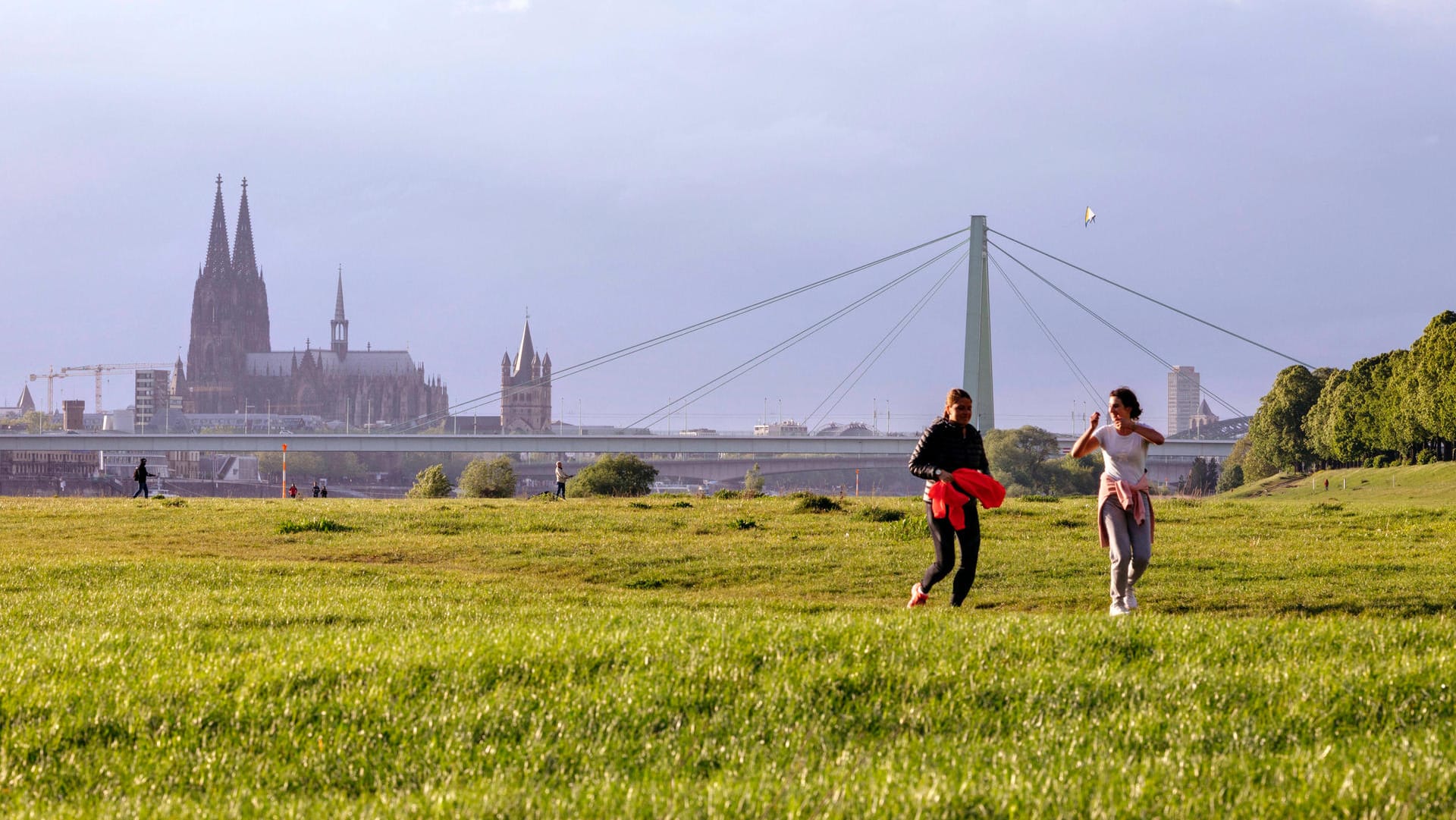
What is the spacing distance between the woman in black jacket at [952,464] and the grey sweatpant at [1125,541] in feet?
3.48

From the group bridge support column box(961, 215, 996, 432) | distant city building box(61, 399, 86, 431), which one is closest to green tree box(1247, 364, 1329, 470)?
bridge support column box(961, 215, 996, 432)

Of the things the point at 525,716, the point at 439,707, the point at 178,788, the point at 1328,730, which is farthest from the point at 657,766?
A: the point at 1328,730

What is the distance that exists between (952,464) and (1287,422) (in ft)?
266

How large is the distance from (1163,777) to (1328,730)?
1.33 m

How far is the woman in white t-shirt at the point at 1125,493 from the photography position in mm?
9398

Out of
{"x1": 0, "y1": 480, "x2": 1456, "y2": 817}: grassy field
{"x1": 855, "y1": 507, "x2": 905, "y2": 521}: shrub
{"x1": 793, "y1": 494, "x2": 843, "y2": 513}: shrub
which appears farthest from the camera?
{"x1": 793, "y1": 494, "x2": 843, "y2": 513}: shrub

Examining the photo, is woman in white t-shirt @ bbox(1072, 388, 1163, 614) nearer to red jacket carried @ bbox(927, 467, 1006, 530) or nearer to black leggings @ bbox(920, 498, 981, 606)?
red jacket carried @ bbox(927, 467, 1006, 530)

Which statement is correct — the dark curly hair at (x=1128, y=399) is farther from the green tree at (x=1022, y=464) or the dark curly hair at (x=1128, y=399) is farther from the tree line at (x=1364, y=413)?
the green tree at (x=1022, y=464)

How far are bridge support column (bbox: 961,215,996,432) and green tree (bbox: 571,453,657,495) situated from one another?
16389 millimetres

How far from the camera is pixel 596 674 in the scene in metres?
6.10

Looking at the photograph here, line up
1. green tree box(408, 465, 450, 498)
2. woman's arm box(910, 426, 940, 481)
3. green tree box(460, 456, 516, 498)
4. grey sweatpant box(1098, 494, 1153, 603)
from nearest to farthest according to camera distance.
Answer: grey sweatpant box(1098, 494, 1153, 603) < woman's arm box(910, 426, 940, 481) < green tree box(460, 456, 516, 498) < green tree box(408, 465, 450, 498)

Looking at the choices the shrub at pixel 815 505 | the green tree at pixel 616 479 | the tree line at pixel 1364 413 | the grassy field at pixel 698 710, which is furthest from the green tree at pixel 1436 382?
the grassy field at pixel 698 710

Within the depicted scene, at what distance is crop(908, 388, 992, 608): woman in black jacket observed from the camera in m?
9.79

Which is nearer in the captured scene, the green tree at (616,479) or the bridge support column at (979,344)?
the green tree at (616,479)
